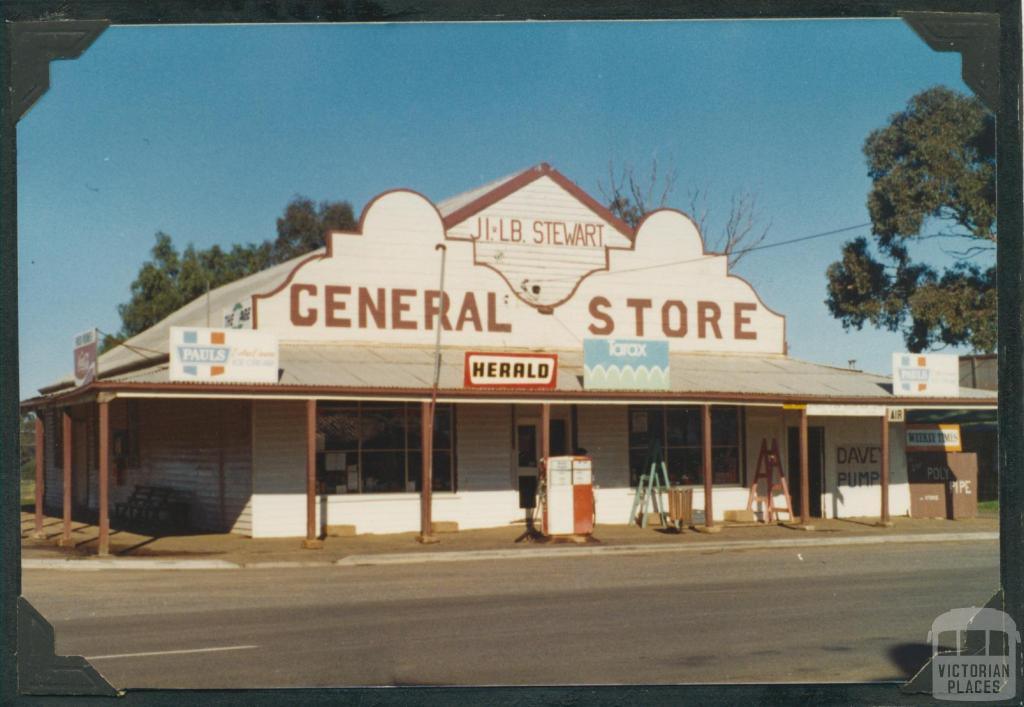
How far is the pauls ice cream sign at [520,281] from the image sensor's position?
71.8ft

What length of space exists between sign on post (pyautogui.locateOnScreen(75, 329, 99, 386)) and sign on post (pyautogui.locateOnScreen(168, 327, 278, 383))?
1.49m

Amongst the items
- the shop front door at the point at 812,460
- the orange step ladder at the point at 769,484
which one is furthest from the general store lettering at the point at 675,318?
the orange step ladder at the point at 769,484

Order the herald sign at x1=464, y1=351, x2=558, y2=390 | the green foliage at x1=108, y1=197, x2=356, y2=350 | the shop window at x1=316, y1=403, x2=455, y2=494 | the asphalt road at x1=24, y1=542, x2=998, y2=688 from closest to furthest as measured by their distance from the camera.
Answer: the asphalt road at x1=24, y1=542, x2=998, y2=688 → the herald sign at x1=464, y1=351, x2=558, y2=390 → the shop window at x1=316, y1=403, x2=455, y2=494 → the green foliage at x1=108, y1=197, x2=356, y2=350

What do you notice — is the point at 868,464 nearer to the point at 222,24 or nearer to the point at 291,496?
the point at 291,496

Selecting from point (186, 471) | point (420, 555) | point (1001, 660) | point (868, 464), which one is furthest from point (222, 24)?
point (868, 464)

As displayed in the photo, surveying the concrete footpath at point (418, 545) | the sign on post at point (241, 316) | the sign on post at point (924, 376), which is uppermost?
the sign on post at point (241, 316)

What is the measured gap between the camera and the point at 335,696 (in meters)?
4.65

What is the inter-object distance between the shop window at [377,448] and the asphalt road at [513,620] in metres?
4.64

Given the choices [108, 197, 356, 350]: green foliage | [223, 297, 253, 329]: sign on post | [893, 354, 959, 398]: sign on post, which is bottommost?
[893, 354, 959, 398]: sign on post

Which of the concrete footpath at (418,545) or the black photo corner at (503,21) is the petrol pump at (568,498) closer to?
the concrete footpath at (418,545)

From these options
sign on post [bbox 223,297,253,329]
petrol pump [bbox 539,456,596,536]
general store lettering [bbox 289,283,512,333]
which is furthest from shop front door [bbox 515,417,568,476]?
sign on post [bbox 223,297,253,329]

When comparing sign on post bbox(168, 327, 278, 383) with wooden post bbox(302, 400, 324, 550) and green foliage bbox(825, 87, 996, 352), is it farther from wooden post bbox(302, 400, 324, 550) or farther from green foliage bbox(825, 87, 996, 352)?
green foliage bbox(825, 87, 996, 352)

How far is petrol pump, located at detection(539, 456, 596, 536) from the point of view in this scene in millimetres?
19672

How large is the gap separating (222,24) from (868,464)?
23012mm
